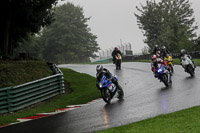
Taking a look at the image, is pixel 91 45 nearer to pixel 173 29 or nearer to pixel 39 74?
pixel 173 29

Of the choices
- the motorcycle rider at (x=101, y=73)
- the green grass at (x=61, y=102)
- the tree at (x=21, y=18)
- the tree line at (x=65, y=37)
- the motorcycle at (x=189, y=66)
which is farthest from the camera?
the tree line at (x=65, y=37)

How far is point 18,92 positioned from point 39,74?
5017 mm

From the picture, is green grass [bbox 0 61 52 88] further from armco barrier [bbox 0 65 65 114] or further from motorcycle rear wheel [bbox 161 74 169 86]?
motorcycle rear wheel [bbox 161 74 169 86]

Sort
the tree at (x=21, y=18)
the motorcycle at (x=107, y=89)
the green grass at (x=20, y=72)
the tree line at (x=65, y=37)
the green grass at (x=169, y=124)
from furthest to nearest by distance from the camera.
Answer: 1. the tree line at (x=65, y=37)
2. the tree at (x=21, y=18)
3. the green grass at (x=20, y=72)
4. the motorcycle at (x=107, y=89)
5. the green grass at (x=169, y=124)

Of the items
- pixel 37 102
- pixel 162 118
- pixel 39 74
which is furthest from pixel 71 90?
pixel 162 118

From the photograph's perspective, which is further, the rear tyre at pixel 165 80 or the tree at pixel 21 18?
the tree at pixel 21 18

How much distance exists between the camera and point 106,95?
539 inches

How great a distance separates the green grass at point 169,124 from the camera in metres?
7.52

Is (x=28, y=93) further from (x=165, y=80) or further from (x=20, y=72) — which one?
(x=165, y=80)

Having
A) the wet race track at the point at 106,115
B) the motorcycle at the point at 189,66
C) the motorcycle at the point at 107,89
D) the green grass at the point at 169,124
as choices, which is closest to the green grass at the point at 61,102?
the motorcycle at the point at 107,89

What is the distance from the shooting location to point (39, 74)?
19750 millimetres

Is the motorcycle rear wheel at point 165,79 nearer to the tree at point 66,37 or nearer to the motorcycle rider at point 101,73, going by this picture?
the motorcycle rider at point 101,73

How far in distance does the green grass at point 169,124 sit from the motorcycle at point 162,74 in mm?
7504

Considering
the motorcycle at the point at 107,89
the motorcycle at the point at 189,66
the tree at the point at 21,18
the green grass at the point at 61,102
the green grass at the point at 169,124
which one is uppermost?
the tree at the point at 21,18
